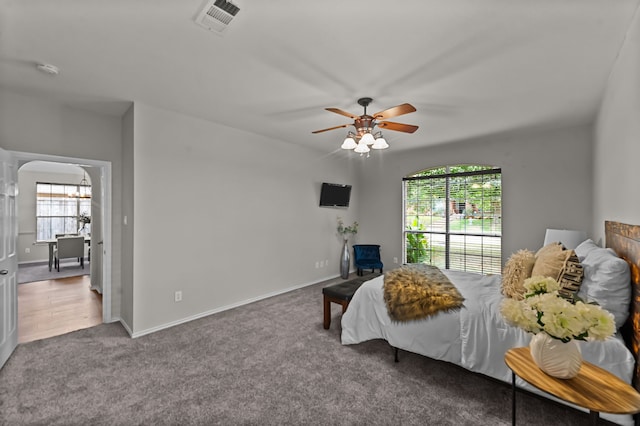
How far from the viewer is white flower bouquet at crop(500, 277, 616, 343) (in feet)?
4.13

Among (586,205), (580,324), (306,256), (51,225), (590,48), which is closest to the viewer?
(580,324)

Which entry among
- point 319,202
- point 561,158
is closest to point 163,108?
point 319,202

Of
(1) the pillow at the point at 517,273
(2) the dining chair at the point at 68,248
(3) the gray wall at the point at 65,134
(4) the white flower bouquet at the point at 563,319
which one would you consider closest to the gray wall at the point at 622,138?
(1) the pillow at the point at 517,273

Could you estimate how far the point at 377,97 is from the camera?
3021 millimetres

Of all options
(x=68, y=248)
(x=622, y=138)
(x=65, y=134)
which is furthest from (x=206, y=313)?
(x=68, y=248)

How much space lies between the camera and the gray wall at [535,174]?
4.03m

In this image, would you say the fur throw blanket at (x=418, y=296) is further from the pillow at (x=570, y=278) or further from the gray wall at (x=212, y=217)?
the gray wall at (x=212, y=217)

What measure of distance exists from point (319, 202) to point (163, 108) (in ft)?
9.88

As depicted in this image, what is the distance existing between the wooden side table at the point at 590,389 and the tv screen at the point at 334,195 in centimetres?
425

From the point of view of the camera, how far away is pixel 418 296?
250cm

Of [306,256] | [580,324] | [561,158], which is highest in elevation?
[561,158]

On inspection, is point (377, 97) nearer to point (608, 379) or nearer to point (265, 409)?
point (608, 379)

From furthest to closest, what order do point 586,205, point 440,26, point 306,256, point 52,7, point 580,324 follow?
point 306,256, point 586,205, point 440,26, point 52,7, point 580,324

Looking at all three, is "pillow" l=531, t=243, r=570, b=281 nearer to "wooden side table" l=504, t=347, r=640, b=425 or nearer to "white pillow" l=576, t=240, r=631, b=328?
"white pillow" l=576, t=240, r=631, b=328
